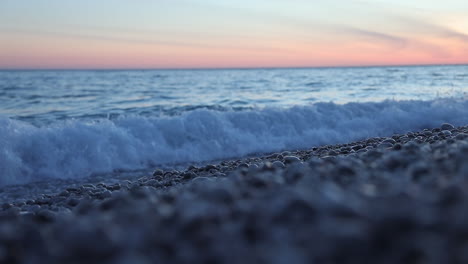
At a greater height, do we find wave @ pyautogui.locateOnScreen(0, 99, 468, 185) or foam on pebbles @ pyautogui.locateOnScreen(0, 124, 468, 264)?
foam on pebbles @ pyautogui.locateOnScreen(0, 124, 468, 264)

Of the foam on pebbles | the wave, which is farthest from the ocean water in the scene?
the foam on pebbles

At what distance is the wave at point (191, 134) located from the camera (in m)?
7.62

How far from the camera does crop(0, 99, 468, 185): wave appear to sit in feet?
25.0

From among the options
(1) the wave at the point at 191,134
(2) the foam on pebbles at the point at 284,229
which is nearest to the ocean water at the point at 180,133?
(1) the wave at the point at 191,134

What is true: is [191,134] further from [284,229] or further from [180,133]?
[284,229]

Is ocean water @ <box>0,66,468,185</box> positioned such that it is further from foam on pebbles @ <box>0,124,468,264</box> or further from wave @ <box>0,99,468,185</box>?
foam on pebbles @ <box>0,124,468,264</box>

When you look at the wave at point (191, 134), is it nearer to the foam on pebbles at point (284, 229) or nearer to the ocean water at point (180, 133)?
the ocean water at point (180, 133)

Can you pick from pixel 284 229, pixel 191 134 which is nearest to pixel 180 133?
pixel 191 134

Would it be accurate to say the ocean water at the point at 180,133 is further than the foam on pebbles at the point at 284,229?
Yes

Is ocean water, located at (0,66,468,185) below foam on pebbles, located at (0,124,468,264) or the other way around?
below

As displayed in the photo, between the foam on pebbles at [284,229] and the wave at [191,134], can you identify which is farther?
the wave at [191,134]

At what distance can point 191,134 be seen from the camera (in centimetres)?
966

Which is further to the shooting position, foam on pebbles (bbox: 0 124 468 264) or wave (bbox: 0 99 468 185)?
wave (bbox: 0 99 468 185)

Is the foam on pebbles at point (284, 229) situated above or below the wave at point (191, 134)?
above
